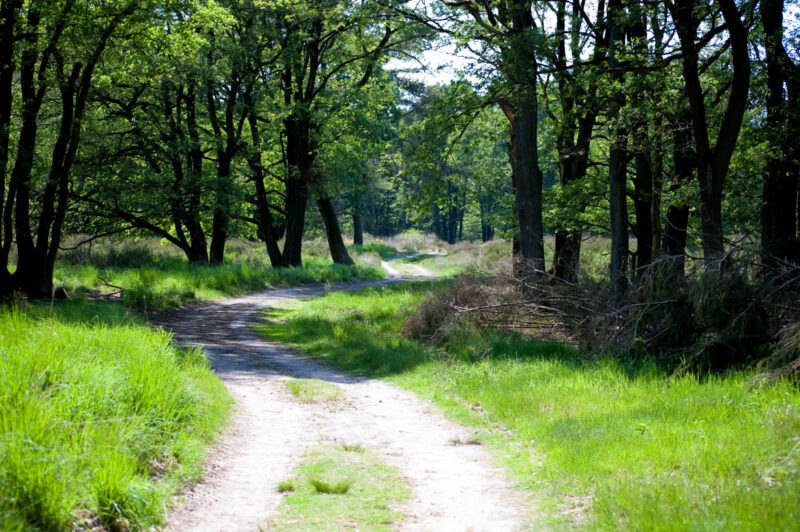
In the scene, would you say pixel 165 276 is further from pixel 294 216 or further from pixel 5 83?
pixel 294 216

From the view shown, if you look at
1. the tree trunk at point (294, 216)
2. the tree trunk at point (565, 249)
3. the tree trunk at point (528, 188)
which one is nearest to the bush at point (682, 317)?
the tree trunk at point (528, 188)

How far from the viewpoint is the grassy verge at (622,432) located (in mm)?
4832

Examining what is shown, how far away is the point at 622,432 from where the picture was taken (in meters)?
6.95

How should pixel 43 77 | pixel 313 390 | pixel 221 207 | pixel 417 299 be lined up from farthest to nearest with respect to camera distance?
pixel 221 207 → pixel 417 299 → pixel 43 77 → pixel 313 390

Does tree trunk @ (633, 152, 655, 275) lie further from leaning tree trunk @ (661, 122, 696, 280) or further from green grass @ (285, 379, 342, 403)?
green grass @ (285, 379, 342, 403)

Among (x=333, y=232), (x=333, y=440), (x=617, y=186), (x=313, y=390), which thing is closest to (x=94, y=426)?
(x=333, y=440)

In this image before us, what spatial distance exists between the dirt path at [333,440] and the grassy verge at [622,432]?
1.39ft

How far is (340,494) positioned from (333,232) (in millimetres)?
33804

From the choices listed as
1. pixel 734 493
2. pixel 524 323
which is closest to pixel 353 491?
pixel 734 493

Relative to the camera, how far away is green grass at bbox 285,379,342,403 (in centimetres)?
1026

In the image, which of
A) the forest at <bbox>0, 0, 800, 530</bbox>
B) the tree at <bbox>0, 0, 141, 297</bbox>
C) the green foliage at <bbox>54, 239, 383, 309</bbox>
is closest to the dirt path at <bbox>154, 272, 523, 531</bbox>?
the forest at <bbox>0, 0, 800, 530</bbox>

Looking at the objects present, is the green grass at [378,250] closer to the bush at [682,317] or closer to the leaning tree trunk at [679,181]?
the leaning tree trunk at [679,181]

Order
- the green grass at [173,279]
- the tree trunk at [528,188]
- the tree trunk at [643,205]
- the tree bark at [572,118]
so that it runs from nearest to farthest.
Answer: the tree bark at [572,118] < the tree trunk at [643,205] < the tree trunk at [528,188] < the green grass at [173,279]

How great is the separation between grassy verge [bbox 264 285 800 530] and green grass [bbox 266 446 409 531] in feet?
4.19
